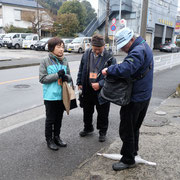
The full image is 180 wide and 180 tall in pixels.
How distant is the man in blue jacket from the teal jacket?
0.97 metres

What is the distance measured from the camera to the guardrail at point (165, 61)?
12436mm

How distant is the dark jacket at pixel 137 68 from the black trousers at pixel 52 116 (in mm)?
1227

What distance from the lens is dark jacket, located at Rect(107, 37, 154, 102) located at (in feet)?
7.66

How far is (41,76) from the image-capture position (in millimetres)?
3170

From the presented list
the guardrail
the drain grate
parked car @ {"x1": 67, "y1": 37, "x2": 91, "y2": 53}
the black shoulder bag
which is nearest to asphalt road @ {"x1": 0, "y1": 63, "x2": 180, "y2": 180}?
the black shoulder bag

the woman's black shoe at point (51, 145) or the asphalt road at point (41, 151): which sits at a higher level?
the woman's black shoe at point (51, 145)

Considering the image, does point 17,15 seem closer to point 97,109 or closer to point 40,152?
point 97,109

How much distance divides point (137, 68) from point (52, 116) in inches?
62.6

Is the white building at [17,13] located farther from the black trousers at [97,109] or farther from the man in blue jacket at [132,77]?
the man in blue jacket at [132,77]

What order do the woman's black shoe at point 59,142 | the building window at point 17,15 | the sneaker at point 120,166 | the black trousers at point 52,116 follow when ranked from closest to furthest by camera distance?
1. the sneaker at point 120,166
2. the black trousers at point 52,116
3. the woman's black shoe at point 59,142
4. the building window at point 17,15

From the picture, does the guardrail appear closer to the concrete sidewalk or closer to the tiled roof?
the concrete sidewalk

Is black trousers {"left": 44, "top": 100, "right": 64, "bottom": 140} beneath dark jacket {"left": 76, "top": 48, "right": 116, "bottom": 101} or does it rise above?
beneath

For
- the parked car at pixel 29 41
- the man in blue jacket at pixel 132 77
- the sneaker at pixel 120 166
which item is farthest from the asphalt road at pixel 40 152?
the parked car at pixel 29 41

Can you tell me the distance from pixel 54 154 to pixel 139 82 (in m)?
1.72
